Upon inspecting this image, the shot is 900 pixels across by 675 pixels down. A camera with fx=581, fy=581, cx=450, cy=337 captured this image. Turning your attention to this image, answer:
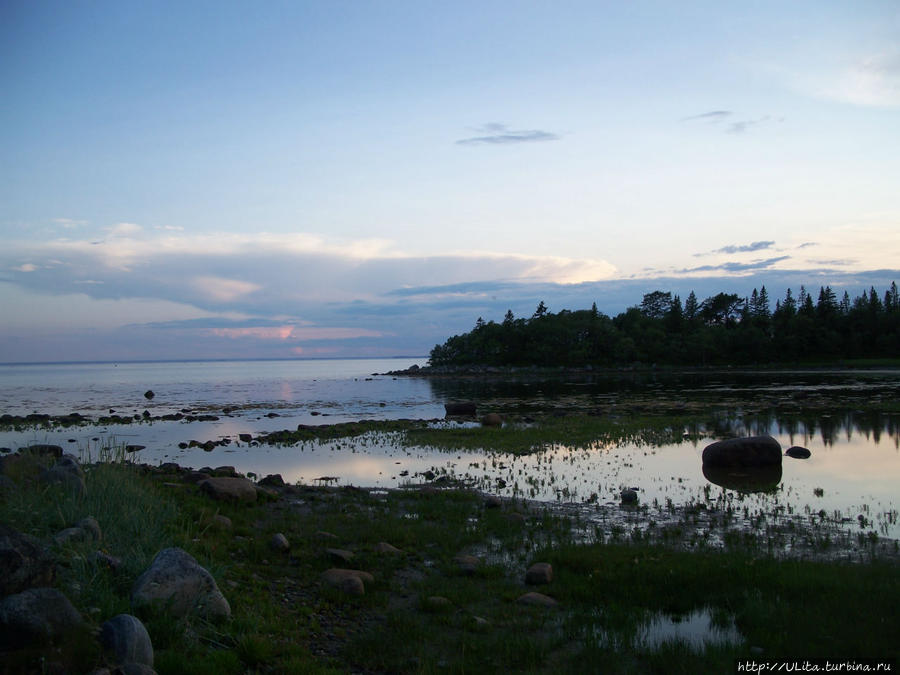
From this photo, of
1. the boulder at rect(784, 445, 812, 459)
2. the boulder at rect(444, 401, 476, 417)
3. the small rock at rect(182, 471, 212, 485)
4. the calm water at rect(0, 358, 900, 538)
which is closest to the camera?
the calm water at rect(0, 358, 900, 538)

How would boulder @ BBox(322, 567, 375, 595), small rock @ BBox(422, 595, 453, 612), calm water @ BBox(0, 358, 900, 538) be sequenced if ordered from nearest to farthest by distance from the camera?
small rock @ BBox(422, 595, 453, 612), boulder @ BBox(322, 567, 375, 595), calm water @ BBox(0, 358, 900, 538)

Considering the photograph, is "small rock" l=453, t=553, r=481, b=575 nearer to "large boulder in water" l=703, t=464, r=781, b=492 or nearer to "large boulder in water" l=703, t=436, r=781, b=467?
"large boulder in water" l=703, t=464, r=781, b=492

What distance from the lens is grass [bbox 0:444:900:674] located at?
726cm

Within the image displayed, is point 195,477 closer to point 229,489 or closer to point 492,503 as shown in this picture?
point 229,489

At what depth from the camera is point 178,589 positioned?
7.77 metres

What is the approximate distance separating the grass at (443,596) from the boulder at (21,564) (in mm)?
413

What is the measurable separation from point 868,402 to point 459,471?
130 feet

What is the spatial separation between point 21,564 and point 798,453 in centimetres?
2620

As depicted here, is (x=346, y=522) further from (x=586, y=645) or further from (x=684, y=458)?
(x=684, y=458)

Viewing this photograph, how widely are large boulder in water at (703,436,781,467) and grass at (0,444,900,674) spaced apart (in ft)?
34.0

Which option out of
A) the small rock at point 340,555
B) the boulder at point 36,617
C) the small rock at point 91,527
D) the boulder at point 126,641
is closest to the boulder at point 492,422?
the small rock at point 340,555

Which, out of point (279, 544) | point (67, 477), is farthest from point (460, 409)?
point (67, 477)

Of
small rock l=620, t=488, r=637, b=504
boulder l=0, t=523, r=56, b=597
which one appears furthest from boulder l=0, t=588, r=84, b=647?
small rock l=620, t=488, r=637, b=504

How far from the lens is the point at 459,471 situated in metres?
22.7
